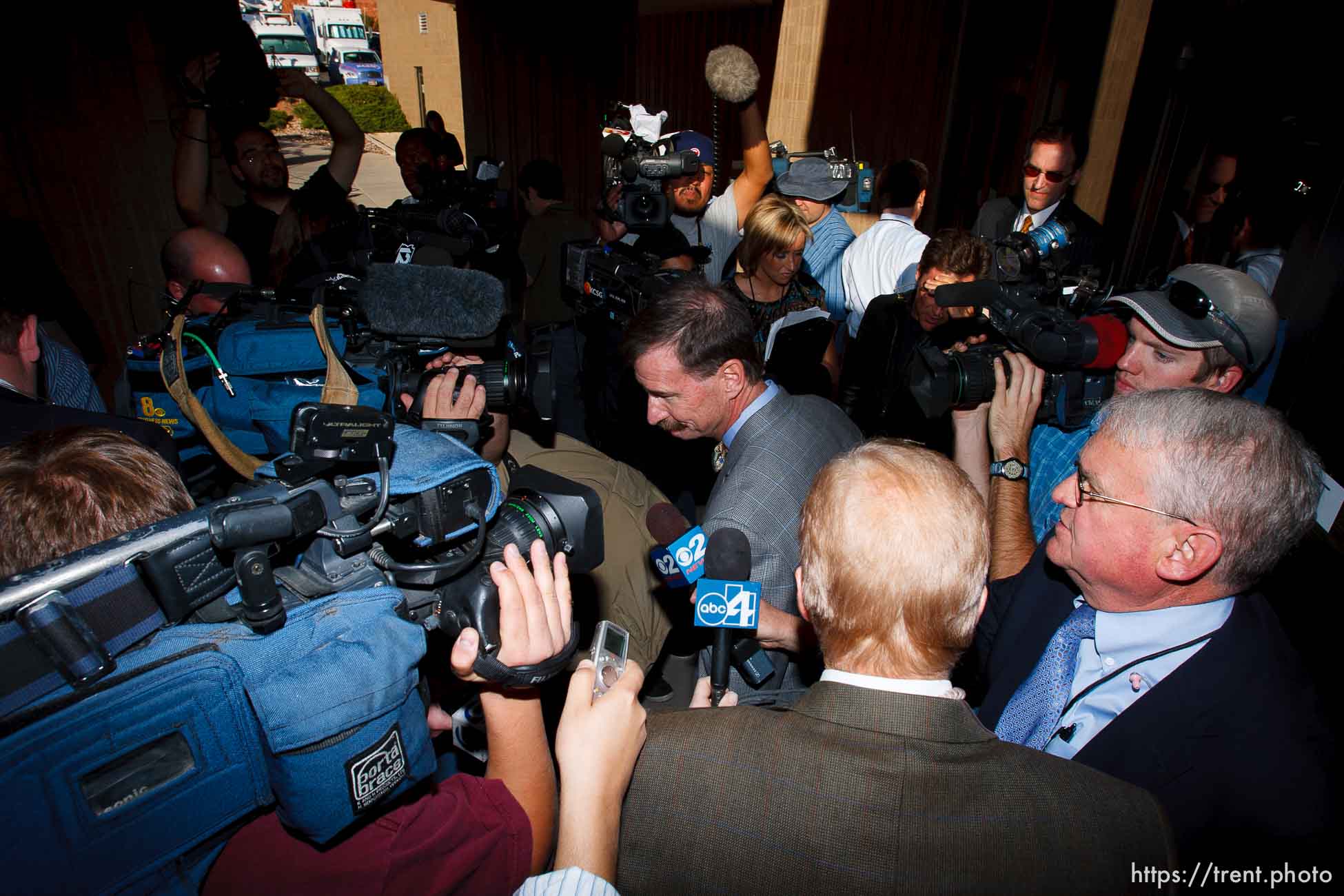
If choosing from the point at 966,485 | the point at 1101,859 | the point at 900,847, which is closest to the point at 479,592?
the point at 900,847

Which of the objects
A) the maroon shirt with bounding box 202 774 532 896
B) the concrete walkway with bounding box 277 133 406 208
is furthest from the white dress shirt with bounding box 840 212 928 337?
the concrete walkway with bounding box 277 133 406 208

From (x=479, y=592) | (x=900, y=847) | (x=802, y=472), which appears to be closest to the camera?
(x=900, y=847)

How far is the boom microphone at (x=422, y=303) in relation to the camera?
2318 mm

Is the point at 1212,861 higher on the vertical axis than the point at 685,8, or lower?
lower

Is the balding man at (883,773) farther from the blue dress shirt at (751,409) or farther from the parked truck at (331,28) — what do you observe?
the parked truck at (331,28)

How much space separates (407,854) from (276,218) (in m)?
4.29

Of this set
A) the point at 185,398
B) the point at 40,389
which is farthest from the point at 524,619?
the point at 40,389

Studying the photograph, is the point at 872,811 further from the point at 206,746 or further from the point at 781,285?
the point at 781,285

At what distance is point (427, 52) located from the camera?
15727 millimetres

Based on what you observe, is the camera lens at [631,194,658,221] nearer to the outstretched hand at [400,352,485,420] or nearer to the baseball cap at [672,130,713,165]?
the baseball cap at [672,130,713,165]

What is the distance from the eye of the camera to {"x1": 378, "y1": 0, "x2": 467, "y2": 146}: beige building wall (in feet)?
48.9

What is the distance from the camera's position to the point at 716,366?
2.28m

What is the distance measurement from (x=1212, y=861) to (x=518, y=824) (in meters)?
1.20

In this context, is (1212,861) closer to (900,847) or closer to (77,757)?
(900,847)
